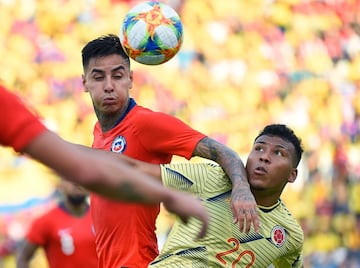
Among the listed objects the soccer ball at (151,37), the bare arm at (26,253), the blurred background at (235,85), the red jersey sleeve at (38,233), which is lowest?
the bare arm at (26,253)

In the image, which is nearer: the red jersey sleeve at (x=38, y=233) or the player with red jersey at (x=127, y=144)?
the player with red jersey at (x=127, y=144)

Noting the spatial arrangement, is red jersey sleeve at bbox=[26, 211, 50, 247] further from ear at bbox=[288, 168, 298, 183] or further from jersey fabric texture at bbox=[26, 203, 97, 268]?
ear at bbox=[288, 168, 298, 183]

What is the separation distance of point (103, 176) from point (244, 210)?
1883 millimetres

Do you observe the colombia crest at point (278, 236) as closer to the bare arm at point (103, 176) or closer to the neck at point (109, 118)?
the neck at point (109, 118)

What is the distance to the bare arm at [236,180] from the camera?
4.92 m

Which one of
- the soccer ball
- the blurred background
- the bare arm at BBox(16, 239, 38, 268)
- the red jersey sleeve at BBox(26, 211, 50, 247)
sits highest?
the soccer ball

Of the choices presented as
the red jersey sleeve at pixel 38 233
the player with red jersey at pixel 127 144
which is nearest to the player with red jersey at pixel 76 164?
the player with red jersey at pixel 127 144

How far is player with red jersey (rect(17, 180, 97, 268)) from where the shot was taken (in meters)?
9.01

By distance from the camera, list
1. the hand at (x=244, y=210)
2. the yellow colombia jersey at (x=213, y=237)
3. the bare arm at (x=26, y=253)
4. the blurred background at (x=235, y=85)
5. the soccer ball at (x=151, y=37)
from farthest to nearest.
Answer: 1. the blurred background at (x=235, y=85)
2. the bare arm at (x=26, y=253)
3. the soccer ball at (x=151, y=37)
4. the yellow colombia jersey at (x=213, y=237)
5. the hand at (x=244, y=210)

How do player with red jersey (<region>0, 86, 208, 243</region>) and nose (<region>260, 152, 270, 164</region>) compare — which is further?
nose (<region>260, 152, 270, 164</region>)

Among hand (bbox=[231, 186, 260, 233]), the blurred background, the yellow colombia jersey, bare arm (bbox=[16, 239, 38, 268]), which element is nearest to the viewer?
hand (bbox=[231, 186, 260, 233])

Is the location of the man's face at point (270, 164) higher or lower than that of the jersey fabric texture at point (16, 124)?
lower

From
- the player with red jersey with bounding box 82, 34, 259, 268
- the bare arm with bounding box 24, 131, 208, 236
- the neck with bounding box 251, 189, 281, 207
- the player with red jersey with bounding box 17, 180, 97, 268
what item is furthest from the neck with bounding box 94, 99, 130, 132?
the player with red jersey with bounding box 17, 180, 97, 268

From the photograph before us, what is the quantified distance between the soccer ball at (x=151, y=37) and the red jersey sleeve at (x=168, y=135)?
502 millimetres
